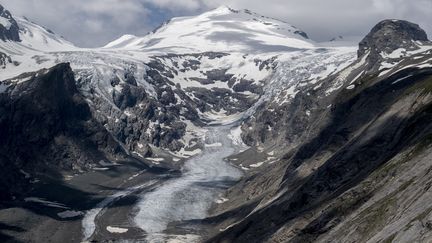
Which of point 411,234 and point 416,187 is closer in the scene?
point 411,234

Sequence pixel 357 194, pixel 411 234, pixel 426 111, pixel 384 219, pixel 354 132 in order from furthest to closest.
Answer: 1. pixel 354 132
2. pixel 426 111
3. pixel 357 194
4. pixel 384 219
5. pixel 411 234

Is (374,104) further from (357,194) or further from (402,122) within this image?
(357,194)

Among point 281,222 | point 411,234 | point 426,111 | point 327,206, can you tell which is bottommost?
point 281,222

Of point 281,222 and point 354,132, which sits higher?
point 354,132

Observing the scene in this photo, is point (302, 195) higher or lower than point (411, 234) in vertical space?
lower

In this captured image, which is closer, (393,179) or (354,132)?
(393,179)

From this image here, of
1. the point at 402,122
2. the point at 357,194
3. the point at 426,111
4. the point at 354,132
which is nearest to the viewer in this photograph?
the point at 357,194

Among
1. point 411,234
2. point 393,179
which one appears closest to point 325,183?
point 393,179

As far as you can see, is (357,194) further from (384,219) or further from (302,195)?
(302,195)

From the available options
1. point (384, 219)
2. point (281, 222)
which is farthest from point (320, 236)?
point (281, 222)
